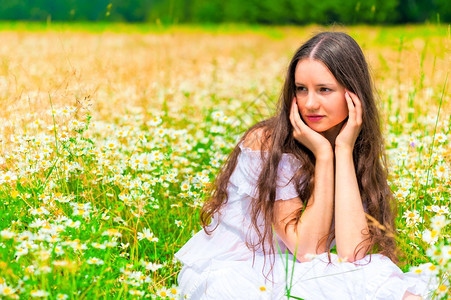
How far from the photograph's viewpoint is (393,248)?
8.02 feet

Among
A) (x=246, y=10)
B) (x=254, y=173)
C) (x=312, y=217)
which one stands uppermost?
Answer: (x=246, y=10)

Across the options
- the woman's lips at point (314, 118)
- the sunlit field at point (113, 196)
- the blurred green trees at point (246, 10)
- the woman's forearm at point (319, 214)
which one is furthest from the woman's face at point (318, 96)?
the blurred green trees at point (246, 10)

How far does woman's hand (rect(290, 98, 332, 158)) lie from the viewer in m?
2.35

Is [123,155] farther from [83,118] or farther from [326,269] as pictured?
[326,269]

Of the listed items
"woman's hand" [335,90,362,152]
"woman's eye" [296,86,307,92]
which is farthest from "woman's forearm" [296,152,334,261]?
"woman's eye" [296,86,307,92]

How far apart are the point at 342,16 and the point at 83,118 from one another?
115ft

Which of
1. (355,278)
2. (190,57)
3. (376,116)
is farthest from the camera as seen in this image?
(190,57)

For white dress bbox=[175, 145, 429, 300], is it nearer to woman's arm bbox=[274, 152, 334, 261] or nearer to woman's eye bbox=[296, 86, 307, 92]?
woman's arm bbox=[274, 152, 334, 261]

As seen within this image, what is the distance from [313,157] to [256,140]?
28 cm

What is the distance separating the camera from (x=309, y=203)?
237cm

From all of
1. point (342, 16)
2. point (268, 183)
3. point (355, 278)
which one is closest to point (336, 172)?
point (268, 183)

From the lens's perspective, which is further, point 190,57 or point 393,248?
point 190,57

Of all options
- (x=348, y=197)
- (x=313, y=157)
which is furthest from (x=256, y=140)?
(x=348, y=197)

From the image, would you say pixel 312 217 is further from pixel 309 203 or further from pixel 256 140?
pixel 256 140
